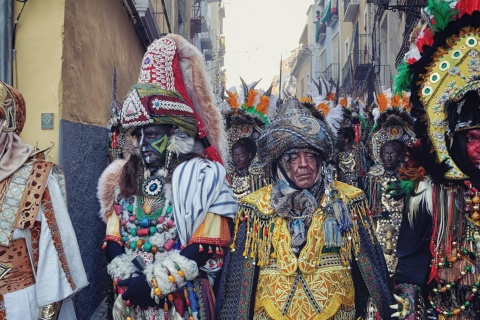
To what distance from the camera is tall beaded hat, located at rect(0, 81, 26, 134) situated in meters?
3.68

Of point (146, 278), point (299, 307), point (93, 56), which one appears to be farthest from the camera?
point (93, 56)

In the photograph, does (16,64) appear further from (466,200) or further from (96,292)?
(466,200)

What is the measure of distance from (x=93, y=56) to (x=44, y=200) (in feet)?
11.5

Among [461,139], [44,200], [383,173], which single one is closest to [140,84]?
[44,200]

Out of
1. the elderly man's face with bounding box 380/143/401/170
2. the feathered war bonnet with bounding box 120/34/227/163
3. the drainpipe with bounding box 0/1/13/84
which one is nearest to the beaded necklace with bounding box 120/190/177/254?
the feathered war bonnet with bounding box 120/34/227/163

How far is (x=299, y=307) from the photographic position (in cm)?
366

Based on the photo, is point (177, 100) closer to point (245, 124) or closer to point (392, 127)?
point (245, 124)

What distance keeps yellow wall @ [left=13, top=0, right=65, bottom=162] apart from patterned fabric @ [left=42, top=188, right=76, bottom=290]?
191 centimetres

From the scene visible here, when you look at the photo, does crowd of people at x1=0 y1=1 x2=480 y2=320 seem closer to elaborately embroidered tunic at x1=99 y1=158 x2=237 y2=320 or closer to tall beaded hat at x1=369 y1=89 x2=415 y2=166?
elaborately embroidered tunic at x1=99 y1=158 x2=237 y2=320

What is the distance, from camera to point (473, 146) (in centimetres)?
337

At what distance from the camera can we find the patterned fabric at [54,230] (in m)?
3.69

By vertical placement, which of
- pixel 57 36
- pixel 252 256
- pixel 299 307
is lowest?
pixel 299 307

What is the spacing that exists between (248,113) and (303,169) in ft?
15.8

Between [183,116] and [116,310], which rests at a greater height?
[183,116]
